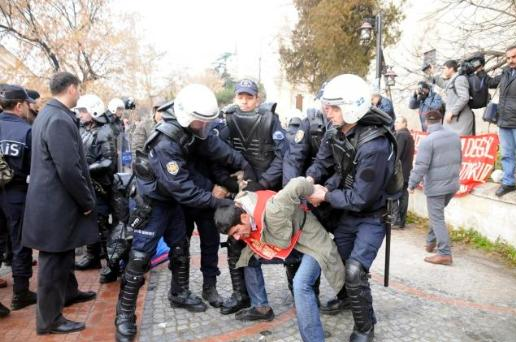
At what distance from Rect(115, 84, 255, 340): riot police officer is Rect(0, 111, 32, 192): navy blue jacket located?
1300mm

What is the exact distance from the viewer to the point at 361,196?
297 cm

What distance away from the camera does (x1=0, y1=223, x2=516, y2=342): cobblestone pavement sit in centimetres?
348

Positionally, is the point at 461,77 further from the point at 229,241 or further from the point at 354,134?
the point at 229,241

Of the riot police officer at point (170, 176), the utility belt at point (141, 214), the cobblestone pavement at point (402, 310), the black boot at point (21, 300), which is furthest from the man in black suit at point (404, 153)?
the black boot at point (21, 300)

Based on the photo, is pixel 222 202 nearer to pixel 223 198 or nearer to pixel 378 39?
pixel 223 198

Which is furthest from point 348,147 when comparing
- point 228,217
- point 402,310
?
point 402,310

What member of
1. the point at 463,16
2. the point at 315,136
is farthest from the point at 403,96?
the point at 315,136

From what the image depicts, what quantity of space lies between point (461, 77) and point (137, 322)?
5.94 meters

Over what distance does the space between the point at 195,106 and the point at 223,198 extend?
33.3 inches

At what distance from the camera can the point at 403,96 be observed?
13562 millimetres

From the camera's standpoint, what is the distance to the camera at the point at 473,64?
6.66 meters

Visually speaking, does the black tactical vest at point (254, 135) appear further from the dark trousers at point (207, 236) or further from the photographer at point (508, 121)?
the photographer at point (508, 121)

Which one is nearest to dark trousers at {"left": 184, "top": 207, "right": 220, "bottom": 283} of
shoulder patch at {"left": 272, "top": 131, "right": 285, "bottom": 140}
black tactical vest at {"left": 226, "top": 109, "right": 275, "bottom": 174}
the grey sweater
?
black tactical vest at {"left": 226, "top": 109, "right": 275, "bottom": 174}

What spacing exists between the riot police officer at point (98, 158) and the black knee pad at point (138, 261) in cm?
158
